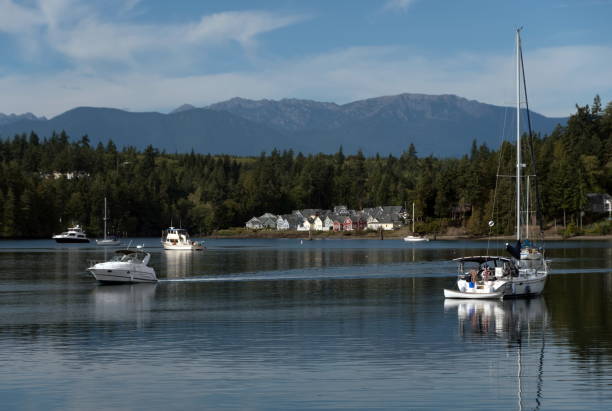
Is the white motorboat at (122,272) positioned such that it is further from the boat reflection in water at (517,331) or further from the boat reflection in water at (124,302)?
the boat reflection in water at (517,331)

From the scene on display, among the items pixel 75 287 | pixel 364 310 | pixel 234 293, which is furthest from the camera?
pixel 75 287

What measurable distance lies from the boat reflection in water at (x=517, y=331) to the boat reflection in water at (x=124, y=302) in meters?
19.5

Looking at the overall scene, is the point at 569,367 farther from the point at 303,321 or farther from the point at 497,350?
the point at 303,321

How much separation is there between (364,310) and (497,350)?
1786 centimetres

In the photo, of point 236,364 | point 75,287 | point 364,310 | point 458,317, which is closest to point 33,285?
point 75,287

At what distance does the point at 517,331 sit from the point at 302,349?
1297 centimetres

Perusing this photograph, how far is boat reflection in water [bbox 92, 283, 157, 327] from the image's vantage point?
5116cm

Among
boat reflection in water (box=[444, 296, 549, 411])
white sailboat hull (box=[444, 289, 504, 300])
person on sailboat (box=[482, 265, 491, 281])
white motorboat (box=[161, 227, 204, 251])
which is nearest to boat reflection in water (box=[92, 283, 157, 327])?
boat reflection in water (box=[444, 296, 549, 411])

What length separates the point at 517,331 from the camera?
144 ft

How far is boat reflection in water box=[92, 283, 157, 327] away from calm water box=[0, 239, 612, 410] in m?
0.15

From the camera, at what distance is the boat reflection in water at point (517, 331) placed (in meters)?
29.8

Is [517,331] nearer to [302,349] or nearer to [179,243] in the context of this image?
[302,349]

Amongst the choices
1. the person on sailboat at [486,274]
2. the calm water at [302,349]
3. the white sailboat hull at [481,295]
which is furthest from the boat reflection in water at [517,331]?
the person on sailboat at [486,274]

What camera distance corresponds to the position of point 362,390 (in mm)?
28500
